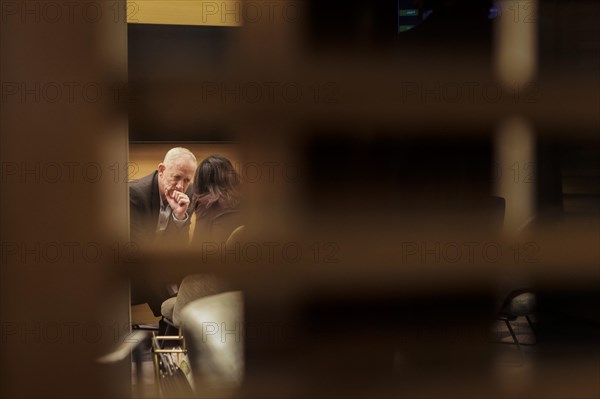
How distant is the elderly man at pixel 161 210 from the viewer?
1.38m

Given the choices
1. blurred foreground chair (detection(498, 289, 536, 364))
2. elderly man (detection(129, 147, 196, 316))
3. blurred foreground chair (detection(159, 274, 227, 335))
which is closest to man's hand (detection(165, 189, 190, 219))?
elderly man (detection(129, 147, 196, 316))

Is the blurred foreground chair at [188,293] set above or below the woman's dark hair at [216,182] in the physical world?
below

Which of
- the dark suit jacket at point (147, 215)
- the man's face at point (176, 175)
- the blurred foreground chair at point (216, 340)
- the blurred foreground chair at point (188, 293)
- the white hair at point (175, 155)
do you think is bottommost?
the blurred foreground chair at point (216, 340)

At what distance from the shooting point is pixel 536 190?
60.2 inches

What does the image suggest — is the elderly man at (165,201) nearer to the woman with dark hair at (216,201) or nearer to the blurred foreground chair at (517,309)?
the woman with dark hair at (216,201)

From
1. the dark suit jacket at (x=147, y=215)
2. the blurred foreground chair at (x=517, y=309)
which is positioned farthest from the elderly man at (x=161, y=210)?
the blurred foreground chair at (x=517, y=309)

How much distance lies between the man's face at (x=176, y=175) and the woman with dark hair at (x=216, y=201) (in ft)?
0.07

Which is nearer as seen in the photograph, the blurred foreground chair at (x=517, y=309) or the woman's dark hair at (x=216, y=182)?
the woman's dark hair at (x=216, y=182)

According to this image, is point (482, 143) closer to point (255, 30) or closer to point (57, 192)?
point (255, 30)

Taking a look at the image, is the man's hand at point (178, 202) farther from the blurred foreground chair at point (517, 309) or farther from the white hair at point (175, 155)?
the blurred foreground chair at point (517, 309)

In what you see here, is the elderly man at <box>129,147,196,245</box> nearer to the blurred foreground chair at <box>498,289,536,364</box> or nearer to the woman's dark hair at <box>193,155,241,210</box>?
the woman's dark hair at <box>193,155,241,210</box>

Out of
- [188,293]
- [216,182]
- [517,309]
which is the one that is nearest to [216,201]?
[216,182]

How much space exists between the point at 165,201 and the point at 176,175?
0.06m

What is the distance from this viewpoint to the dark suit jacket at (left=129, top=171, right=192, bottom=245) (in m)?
1.39
